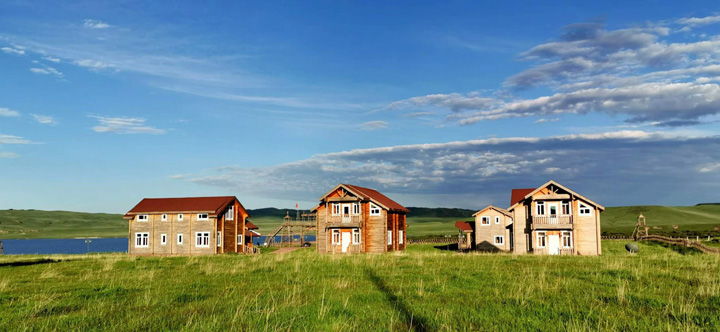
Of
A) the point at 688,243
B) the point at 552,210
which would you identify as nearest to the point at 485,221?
the point at 552,210

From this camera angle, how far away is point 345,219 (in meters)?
Answer: 52.9

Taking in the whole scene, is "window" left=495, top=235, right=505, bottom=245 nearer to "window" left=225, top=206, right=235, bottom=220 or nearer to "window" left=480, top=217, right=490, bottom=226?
"window" left=480, top=217, right=490, bottom=226

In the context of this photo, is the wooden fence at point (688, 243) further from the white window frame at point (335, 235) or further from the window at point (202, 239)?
the window at point (202, 239)

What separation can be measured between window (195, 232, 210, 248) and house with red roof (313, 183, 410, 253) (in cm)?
1187

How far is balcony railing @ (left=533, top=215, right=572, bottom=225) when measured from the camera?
46.1 m

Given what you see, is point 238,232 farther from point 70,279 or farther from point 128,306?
point 128,306

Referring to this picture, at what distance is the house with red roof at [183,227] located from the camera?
A: 54406mm

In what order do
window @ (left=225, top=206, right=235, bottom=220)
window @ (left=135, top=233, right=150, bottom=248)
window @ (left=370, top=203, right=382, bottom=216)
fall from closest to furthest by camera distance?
1. window @ (left=370, top=203, right=382, bottom=216)
2. window @ (left=135, top=233, right=150, bottom=248)
3. window @ (left=225, top=206, right=235, bottom=220)

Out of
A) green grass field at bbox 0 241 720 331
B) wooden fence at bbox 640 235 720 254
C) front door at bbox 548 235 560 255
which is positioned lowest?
wooden fence at bbox 640 235 720 254

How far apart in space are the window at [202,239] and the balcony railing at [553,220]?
33.2 m

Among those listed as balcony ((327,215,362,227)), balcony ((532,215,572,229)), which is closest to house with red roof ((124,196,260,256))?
balcony ((327,215,362,227))

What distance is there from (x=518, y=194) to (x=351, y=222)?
17.6m

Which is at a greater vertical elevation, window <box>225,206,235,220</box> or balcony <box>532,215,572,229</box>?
window <box>225,206,235,220</box>

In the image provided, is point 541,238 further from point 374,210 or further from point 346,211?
point 346,211
